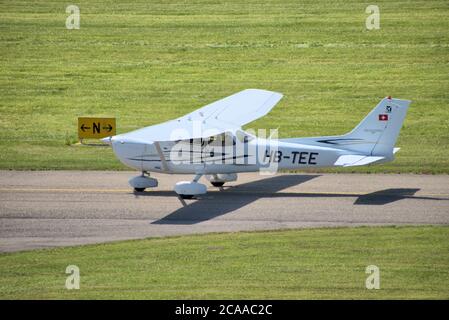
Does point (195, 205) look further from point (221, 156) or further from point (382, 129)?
point (382, 129)

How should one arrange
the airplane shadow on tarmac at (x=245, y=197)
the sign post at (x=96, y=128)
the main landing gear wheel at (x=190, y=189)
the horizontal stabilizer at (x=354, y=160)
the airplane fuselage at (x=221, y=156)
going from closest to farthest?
the airplane shadow on tarmac at (x=245, y=197)
the horizontal stabilizer at (x=354, y=160)
the main landing gear wheel at (x=190, y=189)
the airplane fuselage at (x=221, y=156)
the sign post at (x=96, y=128)

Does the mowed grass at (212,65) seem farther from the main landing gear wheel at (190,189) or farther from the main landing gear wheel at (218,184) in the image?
the main landing gear wheel at (190,189)

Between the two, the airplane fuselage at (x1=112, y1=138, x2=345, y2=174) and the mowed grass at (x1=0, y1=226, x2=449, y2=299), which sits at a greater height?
the airplane fuselage at (x1=112, y1=138, x2=345, y2=174)

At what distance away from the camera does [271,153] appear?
27.6 meters

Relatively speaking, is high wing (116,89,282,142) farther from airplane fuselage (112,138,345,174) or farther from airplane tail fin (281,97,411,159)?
airplane tail fin (281,97,411,159)

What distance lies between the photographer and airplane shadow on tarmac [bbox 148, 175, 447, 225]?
26.1 m

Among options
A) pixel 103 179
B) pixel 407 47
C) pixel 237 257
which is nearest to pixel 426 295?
pixel 237 257

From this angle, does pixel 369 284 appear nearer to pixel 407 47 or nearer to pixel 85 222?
pixel 85 222

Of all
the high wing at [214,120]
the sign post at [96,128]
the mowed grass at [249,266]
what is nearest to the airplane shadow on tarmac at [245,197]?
the high wing at [214,120]

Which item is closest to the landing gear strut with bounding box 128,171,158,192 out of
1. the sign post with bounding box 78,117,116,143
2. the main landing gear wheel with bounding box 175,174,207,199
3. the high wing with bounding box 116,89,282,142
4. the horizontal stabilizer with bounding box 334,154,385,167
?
the high wing with bounding box 116,89,282,142

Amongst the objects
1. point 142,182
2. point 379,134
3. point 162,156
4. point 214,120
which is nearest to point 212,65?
point 214,120

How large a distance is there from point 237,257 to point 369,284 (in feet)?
11.1

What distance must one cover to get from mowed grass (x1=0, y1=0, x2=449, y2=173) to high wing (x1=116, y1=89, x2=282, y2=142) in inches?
196

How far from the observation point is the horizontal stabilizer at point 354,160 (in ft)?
86.6
